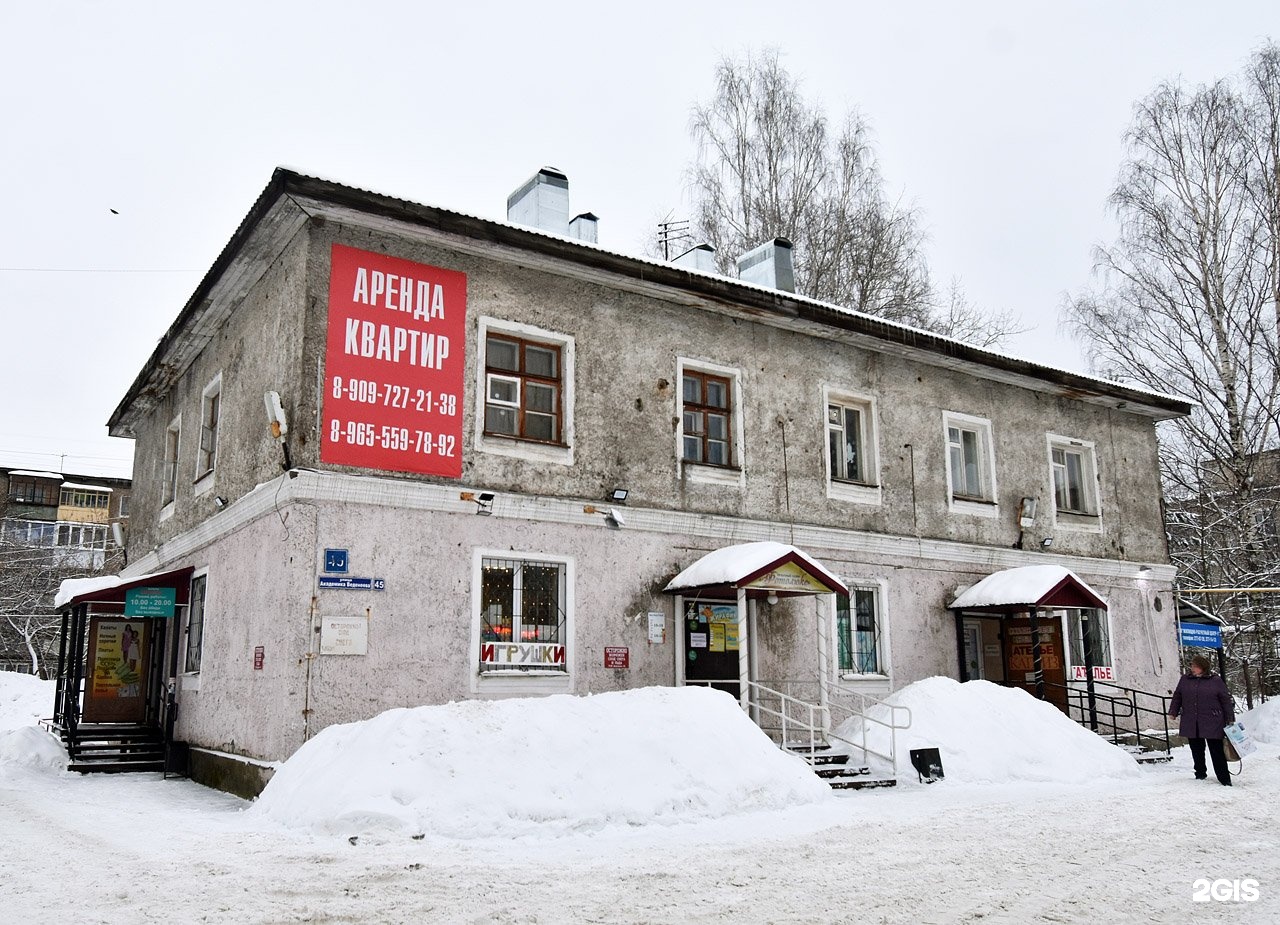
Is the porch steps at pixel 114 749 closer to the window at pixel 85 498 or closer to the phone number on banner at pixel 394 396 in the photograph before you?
the phone number on banner at pixel 394 396

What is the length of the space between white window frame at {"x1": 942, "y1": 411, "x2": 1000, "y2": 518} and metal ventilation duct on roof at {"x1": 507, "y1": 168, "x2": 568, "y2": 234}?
294 inches

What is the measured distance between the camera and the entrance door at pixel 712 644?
14469 millimetres

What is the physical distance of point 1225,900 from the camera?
6715 mm

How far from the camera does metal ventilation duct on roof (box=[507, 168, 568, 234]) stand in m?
16.3

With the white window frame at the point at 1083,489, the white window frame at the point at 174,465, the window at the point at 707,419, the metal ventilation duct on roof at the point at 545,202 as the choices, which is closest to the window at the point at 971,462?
the white window frame at the point at 1083,489

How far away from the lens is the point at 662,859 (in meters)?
8.13

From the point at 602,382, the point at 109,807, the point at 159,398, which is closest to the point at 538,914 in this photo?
the point at 109,807

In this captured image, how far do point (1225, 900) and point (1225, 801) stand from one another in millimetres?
5543

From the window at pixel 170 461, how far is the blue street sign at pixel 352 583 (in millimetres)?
7980

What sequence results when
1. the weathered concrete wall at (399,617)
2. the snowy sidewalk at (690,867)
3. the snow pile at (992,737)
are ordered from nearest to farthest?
the snowy sidewalk at (690,867) → the weathered concrete wall at (399,617) → the snow pile at (992,737)

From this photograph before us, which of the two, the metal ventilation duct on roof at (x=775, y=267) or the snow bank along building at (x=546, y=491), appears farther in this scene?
the metal ventilation duct on roof at (x=775, y=267)

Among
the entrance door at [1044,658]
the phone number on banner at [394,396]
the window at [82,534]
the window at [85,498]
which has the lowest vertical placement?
the entrance door at [1044,658]

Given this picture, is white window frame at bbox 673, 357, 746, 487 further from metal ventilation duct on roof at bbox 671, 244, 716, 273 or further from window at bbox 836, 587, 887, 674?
metal ventilation duct on roof at bbox 671, 244, 716, 273
